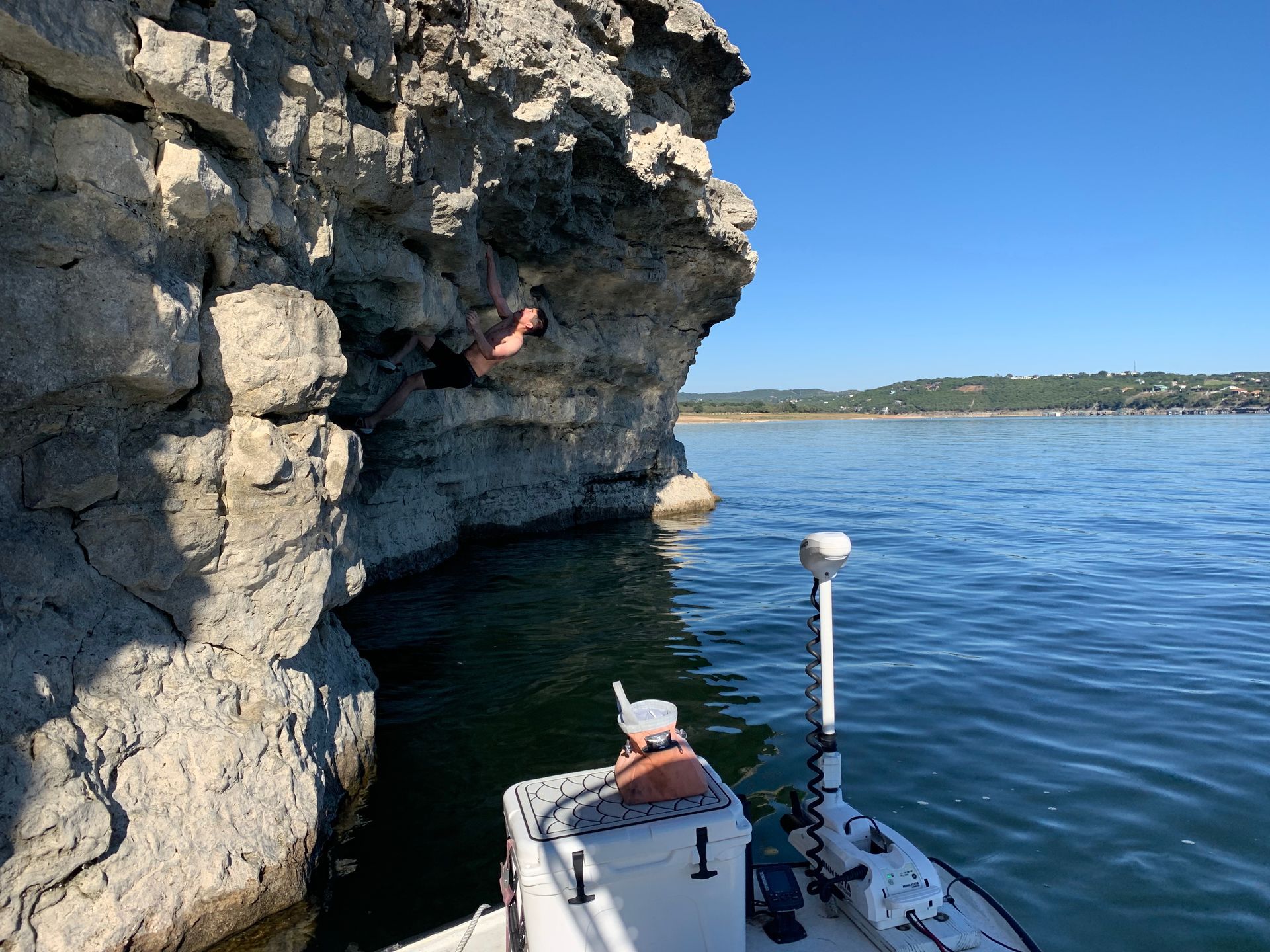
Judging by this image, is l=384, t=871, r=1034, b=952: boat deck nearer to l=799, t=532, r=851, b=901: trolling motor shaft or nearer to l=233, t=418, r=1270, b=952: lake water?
l=799, t=532, r=851, b=901: trolling motor shaft

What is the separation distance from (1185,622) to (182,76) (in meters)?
12.8

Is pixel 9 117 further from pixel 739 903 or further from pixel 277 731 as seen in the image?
pixel 739 903

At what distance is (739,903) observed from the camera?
342cm

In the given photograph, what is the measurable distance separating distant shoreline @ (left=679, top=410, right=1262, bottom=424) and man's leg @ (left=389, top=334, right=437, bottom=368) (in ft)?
317

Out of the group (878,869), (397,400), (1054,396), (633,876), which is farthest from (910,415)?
(633,876)

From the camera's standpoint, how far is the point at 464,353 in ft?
36.0

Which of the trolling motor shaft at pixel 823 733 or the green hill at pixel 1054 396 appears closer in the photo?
the trolling motor shaft at pixel 823 733

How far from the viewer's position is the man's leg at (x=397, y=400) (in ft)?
32.4

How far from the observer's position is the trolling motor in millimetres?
3791

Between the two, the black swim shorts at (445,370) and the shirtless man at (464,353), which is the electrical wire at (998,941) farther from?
the black swim shorts at (445,370)

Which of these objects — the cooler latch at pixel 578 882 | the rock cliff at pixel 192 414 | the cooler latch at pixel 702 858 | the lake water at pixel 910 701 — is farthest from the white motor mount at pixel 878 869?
the rock cliff at pixel 192 414

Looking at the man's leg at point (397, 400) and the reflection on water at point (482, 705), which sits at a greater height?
the man's leg at point (397, 400)

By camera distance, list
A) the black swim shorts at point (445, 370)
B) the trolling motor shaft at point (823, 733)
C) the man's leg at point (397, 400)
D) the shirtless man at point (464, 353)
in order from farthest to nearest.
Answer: the black swim shorts at point (445, 370)
the man's leg at point (397, 400)
the shirtless man at point (464, 353)
the trolling motor shaft at point (823, 733)

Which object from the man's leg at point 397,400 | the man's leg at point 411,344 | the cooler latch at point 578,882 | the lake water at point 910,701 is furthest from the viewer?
the man's leg at point 397,400
